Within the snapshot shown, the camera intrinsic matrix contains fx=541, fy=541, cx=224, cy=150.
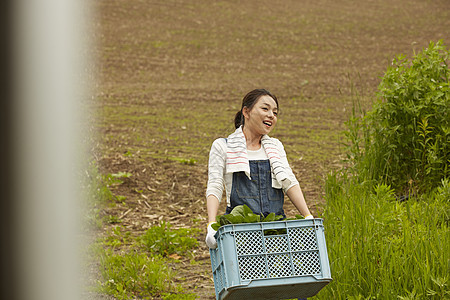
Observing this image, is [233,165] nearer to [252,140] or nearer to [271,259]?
[252,140]

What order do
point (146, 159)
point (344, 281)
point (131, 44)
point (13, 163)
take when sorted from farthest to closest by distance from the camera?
point (131, 44) → point (146, 159) → point (344, 281) → point (13, 163)

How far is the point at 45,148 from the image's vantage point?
355 millimetres

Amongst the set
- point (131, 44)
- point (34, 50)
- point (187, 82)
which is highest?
point (131, 44)

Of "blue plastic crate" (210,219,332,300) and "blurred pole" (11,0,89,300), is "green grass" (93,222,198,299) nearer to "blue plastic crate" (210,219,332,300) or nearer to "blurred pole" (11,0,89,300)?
"blue plastic crate" (210,219,332,300)

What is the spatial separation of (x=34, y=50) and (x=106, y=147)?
A: 6.87 meters

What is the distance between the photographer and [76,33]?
1.22 feet

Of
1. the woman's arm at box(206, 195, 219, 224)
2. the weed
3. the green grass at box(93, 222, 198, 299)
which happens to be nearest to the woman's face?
the woman's arm at box(206, 195, 219, 224)

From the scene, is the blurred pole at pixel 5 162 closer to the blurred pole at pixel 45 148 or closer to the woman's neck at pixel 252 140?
the blurred pole at pixel 45 148

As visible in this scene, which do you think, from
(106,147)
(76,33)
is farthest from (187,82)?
(76,33)

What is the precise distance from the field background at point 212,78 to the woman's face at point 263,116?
4.00ft

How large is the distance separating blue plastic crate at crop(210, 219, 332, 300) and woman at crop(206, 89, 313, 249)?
532 mm

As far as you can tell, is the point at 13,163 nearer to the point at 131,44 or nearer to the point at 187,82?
the point at 187,82

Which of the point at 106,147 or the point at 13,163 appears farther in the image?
the point at 106,147

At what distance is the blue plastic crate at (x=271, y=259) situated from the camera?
→ 80.8 inches
